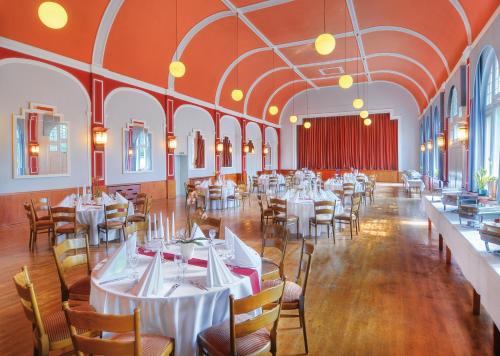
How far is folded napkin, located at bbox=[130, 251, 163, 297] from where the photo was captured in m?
2.09

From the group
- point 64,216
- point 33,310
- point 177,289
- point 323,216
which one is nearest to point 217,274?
point 177,289

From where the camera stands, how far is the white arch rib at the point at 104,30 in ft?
26.8

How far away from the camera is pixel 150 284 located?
2.12 meters

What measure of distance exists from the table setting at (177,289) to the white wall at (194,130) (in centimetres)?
1124

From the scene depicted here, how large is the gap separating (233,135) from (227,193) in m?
7.62

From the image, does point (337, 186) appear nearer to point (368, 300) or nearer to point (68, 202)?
point (368, 300)

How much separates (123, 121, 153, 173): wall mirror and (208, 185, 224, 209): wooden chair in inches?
113

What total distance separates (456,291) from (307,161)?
18.7 meters

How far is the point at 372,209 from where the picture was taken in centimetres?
1030

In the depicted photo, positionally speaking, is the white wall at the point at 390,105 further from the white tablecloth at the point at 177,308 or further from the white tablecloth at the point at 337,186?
the white tablecloth at the point at 177,308

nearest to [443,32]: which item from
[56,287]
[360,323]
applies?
[360,323]

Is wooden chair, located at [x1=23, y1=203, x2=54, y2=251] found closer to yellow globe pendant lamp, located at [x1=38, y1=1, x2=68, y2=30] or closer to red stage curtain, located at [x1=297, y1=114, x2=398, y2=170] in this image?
yellow globe pendant lamp, located at [x1=38, y1=1, x2=68, y2=30]

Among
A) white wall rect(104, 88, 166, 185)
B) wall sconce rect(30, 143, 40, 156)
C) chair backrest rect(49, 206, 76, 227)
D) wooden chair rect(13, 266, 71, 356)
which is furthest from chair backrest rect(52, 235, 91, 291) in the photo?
white wall rect(104, 88, 166, 185)

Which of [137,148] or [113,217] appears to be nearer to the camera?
[113,217]
